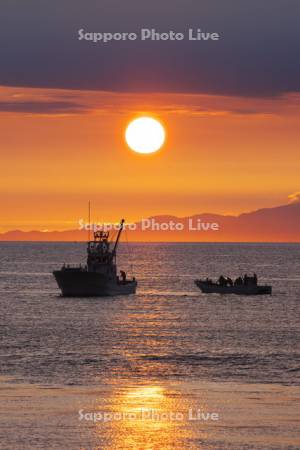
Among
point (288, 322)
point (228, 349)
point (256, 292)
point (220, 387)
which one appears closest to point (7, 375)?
point (220, 387)

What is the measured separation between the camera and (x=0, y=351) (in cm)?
9331

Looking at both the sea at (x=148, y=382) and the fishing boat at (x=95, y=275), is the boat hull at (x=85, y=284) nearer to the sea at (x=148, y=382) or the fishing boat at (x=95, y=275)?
the fishing boat at (x=95, y=275)

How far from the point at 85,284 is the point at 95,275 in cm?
188

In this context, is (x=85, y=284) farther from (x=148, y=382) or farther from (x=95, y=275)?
(x=148, y=382)

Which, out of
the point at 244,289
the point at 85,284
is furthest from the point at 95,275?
the point at 244,289

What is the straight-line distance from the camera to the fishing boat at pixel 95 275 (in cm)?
16638

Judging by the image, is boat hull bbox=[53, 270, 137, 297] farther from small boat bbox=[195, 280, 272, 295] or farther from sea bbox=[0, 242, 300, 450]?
sea bbox=[0, 242, 300, 450]

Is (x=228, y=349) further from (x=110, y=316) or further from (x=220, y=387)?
(x=110, y=316)

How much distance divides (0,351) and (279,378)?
25.5 meters

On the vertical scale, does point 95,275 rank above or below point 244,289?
above

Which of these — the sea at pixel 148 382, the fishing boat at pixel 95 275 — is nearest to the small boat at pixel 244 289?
the fishing boat at pixel 95 275

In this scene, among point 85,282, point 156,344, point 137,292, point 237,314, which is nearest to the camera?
point 156,344

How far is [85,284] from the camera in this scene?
6560 inches

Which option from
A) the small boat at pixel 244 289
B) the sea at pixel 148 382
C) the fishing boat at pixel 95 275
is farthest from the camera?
the small boat at pixel 244 289
